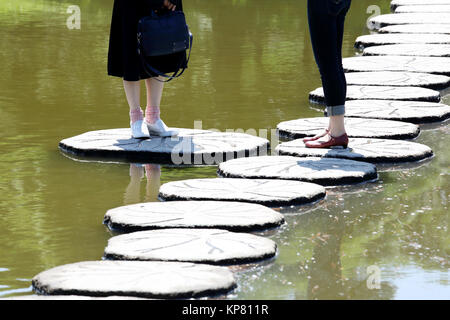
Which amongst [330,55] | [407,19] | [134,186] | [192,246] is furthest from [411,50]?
[192,246]

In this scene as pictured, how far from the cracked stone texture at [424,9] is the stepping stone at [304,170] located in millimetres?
5559

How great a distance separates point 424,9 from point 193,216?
681cm

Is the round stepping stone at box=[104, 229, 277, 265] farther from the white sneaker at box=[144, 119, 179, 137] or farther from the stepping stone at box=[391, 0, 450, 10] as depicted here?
the stepping stone at box=[391, 0, 450, 10]

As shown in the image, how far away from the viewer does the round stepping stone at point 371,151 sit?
Result: 494cm

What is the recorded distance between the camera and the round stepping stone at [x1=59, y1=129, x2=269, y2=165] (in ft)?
16.7

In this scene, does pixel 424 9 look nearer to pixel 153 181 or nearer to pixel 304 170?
pixel 304 170

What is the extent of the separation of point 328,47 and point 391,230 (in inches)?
54.7

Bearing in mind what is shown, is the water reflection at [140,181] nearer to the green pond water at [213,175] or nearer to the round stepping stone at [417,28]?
the green pond water at [213,175]

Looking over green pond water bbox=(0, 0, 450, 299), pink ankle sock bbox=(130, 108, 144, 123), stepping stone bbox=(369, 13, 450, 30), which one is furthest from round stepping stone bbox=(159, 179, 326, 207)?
stepping stone bbox=(369, 13, 450, 30)

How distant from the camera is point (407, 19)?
9.60m

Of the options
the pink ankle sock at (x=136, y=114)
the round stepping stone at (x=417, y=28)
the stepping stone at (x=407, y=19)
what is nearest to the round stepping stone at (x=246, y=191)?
the pink ankle sock at (x=136, y=114)

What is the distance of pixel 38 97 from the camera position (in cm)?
662

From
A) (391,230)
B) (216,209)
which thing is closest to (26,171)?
(216,209)
